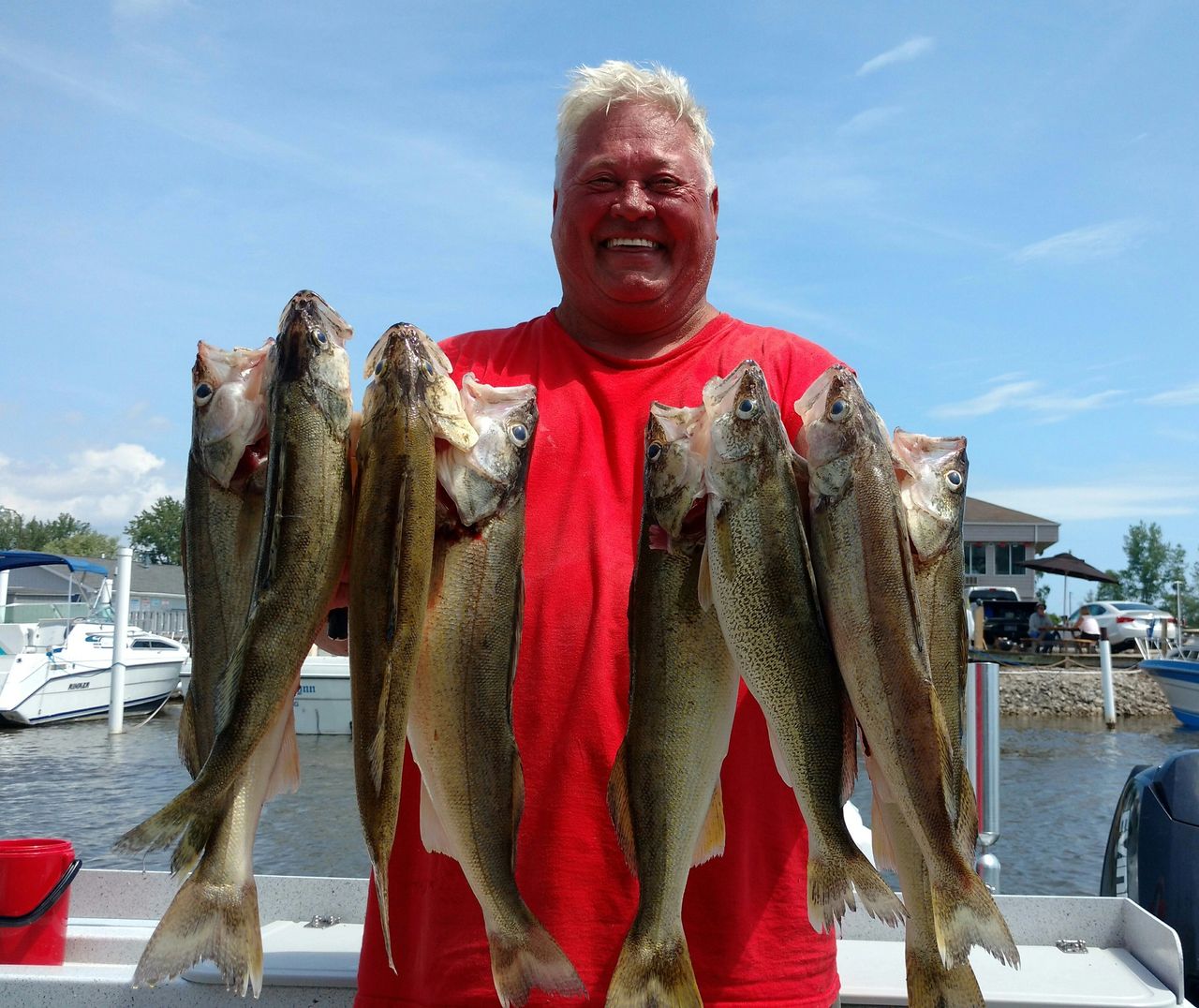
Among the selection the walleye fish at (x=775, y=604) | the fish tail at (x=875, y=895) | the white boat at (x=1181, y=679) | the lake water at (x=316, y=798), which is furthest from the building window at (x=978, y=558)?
the fish tail at (x=875, y=895)

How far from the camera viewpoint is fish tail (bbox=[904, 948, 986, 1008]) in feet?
Answer: 8.22

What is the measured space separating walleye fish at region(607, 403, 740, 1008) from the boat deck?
2.04 meters

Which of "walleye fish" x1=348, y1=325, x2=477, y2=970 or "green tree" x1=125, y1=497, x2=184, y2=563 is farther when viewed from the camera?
"green tree" x1=125, y1=497, x2=184, y2=563

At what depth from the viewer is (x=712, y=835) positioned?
2.52m

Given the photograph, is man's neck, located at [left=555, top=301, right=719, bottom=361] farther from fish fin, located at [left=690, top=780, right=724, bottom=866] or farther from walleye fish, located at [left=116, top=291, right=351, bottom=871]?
fish fin, located at [left=690, top=780, right=724, bottom=866]

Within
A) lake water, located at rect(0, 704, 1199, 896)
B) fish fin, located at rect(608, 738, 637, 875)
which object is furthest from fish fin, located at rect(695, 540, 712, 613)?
lake water, located at rect(0, 704, 1199, 896)

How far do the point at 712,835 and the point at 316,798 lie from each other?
16.4 metres

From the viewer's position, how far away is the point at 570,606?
2768 millimetres

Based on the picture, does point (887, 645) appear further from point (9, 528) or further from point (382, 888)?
point (9, 528)

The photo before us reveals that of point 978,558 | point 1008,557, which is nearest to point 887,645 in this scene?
point 978,558

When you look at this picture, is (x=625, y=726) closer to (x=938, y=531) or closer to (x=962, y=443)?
(x=938, y=531)

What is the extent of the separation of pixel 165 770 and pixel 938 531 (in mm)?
20709

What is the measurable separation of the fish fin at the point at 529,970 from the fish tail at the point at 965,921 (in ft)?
2.76

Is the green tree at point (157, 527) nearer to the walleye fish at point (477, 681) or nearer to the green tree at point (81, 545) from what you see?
the green tree at point (81, 545)
